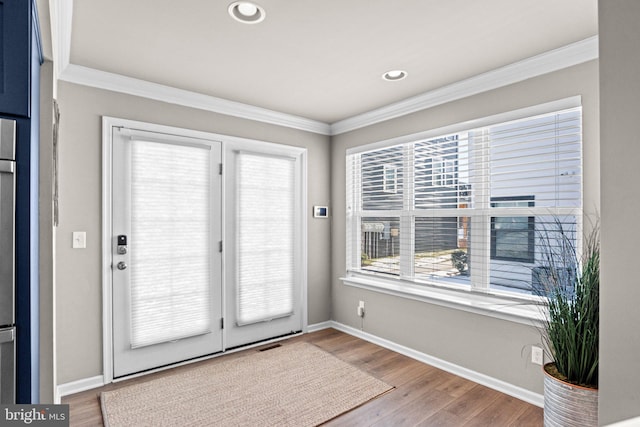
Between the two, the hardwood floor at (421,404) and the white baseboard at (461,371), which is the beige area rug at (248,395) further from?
the white baseboard at (461,371)

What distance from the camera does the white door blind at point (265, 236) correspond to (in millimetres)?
3570

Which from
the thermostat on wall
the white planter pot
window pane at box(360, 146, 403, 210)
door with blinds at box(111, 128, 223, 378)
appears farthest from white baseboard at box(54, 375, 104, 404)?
the white planter pot

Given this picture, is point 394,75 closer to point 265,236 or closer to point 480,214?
point 480,214

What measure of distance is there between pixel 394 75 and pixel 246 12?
131 cm

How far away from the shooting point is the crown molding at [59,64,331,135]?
106 inches

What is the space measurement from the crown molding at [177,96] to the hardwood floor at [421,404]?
92.8 inches

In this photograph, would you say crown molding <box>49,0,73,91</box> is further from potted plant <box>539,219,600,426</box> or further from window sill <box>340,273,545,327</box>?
window sill <box>340,273,545,327</box>

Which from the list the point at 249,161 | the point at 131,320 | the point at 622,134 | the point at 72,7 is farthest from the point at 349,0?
the point at 131,320

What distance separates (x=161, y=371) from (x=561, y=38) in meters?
3.85

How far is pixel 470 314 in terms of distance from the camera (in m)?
2.90

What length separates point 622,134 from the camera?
3.81 ft

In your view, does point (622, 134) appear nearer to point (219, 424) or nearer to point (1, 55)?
point (1, 55)

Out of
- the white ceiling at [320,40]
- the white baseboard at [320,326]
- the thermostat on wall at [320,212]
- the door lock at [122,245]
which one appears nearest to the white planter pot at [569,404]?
the white ceiling at [320,40]

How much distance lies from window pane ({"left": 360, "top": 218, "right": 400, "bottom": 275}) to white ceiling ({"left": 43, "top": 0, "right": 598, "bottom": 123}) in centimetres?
138
